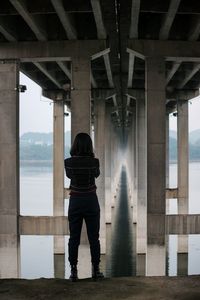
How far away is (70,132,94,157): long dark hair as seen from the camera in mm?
8297

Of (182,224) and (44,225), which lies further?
(182,224)

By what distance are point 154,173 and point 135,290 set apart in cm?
1540

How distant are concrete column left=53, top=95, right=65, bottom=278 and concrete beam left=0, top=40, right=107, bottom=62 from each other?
13.1 metres

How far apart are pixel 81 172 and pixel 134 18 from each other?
11687 mm

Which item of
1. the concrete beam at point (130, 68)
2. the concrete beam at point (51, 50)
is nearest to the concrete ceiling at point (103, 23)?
the concrete beam at point (130, 68)

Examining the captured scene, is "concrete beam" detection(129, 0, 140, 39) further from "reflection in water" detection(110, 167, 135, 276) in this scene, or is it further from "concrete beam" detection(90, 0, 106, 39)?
"reflection in water" detection(110, 167, 135, 276)

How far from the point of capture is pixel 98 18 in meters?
18.5

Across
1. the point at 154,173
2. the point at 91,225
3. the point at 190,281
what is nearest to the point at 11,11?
the point at 154,173

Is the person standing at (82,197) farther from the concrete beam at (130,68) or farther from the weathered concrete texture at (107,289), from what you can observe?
the concrete beam at (130,68)

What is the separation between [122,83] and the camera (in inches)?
1353

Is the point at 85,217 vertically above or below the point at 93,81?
below

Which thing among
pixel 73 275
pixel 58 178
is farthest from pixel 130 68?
pixel 73 275

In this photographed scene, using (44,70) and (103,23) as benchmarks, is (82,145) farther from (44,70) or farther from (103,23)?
(44,70)

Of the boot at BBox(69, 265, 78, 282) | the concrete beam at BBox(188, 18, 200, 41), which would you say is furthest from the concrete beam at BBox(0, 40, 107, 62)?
the boot at BBox(69, 265, 78, 282)
